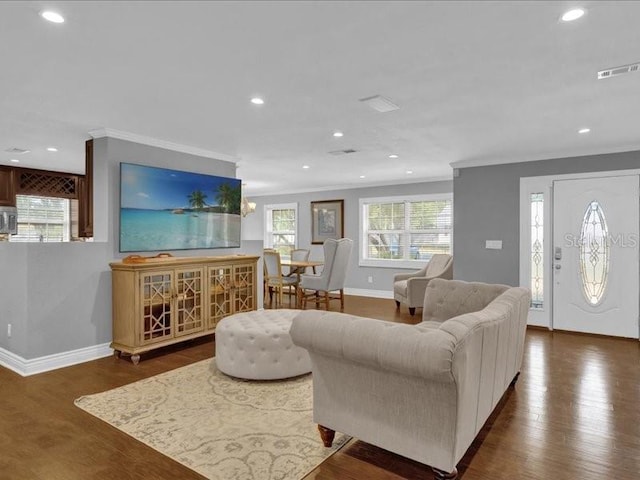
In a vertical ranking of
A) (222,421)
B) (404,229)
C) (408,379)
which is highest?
(404,229)

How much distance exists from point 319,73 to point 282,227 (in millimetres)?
7238

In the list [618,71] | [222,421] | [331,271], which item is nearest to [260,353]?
[222,421]

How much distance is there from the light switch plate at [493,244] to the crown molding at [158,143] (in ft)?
12.7

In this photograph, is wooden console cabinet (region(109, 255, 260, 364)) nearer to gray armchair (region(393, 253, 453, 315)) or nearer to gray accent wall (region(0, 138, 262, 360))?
gray accent wall (region(0, 138, 262, 360))

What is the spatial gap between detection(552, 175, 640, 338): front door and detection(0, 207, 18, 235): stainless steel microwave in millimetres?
7347

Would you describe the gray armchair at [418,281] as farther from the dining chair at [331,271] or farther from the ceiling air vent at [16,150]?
the ceiling air vent at [16,150]

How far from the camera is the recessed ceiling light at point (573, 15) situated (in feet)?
6.23

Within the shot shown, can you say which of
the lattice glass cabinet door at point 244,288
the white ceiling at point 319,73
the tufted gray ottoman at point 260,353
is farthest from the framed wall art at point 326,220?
the tufted gray ottoman at point 260,353

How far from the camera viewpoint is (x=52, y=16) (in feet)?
6.39

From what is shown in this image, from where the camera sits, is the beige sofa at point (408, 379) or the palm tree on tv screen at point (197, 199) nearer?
the beige sofa at point (408, 379)

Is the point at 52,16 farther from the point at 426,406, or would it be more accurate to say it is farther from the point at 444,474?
the point at 444,474

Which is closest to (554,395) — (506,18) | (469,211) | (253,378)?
(253,378)

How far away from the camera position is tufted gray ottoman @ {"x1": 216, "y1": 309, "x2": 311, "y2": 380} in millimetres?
3246

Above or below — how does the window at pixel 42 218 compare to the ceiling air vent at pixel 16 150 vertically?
below
